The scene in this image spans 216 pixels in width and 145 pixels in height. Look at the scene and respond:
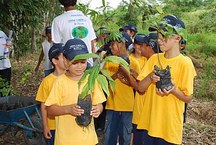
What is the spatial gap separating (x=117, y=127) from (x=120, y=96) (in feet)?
1.08

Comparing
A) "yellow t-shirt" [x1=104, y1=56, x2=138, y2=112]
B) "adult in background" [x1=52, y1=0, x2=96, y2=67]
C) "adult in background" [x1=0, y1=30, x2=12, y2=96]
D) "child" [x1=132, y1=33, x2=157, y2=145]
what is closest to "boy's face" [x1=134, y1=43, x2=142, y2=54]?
"child" [x1=132, y1=33, x2=157, y2=145]

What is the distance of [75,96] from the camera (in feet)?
8.06

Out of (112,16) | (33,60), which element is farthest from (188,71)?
(33,60)

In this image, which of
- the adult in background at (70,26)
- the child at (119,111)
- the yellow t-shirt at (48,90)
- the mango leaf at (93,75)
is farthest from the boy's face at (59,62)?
the mango leaf at (93,75)

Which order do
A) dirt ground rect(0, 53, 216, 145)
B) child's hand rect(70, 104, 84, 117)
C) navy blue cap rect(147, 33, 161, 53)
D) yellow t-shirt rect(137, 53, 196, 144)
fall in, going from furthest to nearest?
dirt ground rect(0, 53, 216, 145) → navy blue cap rect(147, 33, 161, 53) → yellow t-shirt rect(137, 53, 196, 144) → child's hand rect(70, 104, 84, 117)

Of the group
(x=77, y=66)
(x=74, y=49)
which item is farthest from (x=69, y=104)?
(x=74, y=49)

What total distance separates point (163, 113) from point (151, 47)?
0.81m

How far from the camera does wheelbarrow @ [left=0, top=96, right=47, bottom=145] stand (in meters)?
3.85

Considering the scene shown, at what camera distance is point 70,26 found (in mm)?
3451

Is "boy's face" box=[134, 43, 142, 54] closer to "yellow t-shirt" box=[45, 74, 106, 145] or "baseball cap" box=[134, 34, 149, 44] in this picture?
"baseball cap" box=[134, 34, 149, 44]

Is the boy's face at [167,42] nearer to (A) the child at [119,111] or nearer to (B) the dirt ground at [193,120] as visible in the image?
(A) the child at [119,111]

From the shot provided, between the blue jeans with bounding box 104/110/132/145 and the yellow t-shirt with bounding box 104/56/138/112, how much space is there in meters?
Answer: 0.06

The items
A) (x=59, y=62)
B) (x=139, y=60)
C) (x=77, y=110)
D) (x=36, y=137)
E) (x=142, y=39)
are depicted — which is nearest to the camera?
(x=77, y=110)

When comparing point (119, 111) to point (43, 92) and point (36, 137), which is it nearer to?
point (43, 92)
